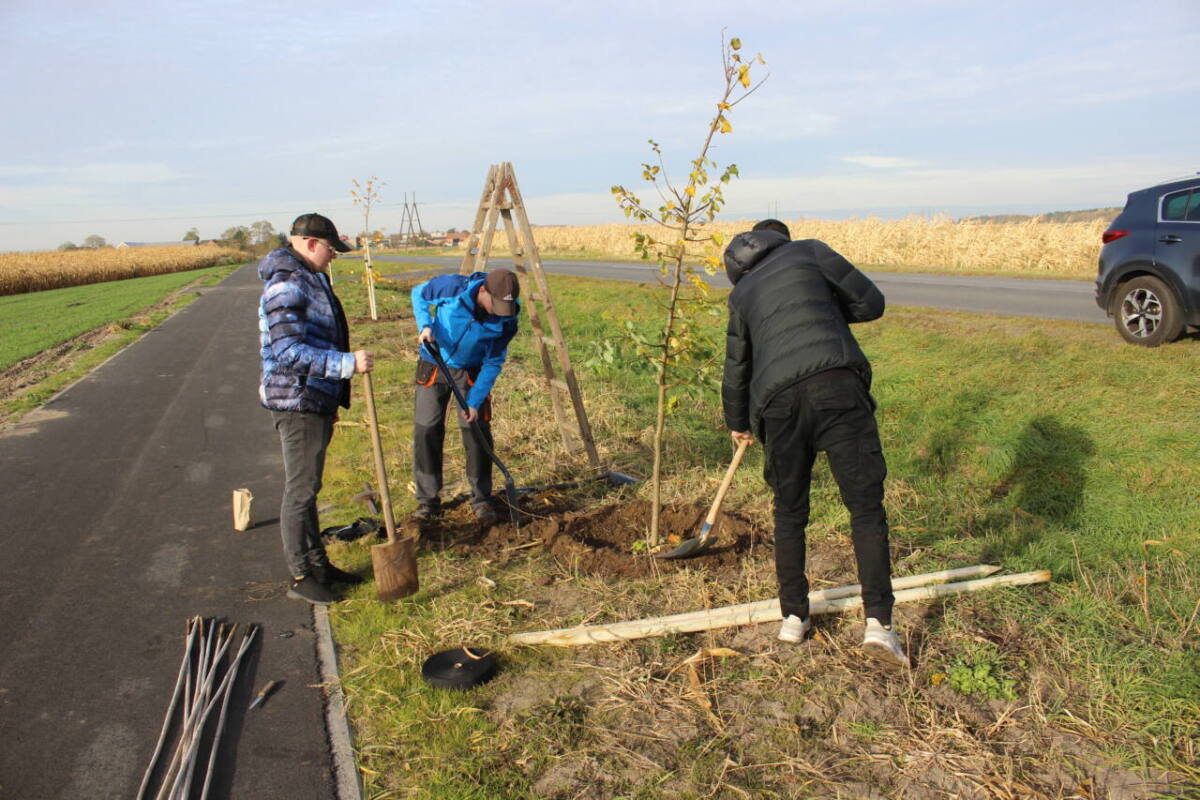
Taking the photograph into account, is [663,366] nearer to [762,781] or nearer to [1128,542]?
[762,781]

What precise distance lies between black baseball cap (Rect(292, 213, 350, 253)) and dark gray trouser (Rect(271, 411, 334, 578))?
0.95m

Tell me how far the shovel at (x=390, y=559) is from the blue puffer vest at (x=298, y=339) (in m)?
0.23

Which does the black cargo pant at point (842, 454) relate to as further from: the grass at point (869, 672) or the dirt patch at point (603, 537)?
the dirt patch at point (603, 537)

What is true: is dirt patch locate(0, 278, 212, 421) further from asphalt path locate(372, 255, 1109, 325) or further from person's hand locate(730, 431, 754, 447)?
asphalt path locate(372, 255, 1109, 325)

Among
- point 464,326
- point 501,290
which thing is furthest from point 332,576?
point 501,290

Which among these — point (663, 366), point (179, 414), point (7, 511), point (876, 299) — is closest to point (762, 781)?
point (876, 299)

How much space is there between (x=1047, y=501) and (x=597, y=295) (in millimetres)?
13620

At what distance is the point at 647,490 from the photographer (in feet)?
19.1

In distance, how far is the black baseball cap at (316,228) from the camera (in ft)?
13.5

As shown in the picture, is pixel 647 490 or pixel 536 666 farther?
pixel 647 490

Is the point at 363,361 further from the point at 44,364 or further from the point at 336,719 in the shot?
the point at 44,364

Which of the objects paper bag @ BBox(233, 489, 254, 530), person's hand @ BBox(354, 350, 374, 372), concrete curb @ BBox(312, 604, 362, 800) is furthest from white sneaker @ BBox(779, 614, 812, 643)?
paper bag @ BBox(233, 489, 254, 530)

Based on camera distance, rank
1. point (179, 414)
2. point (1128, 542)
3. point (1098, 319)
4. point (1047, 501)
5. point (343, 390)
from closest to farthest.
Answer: point (343, 390)
point (1128, 542)
point (1047, 501)
point (179, 414)
point (1098, 319)

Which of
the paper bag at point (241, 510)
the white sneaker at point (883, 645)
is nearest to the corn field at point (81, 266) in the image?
the paper bag at point (241, 510)
